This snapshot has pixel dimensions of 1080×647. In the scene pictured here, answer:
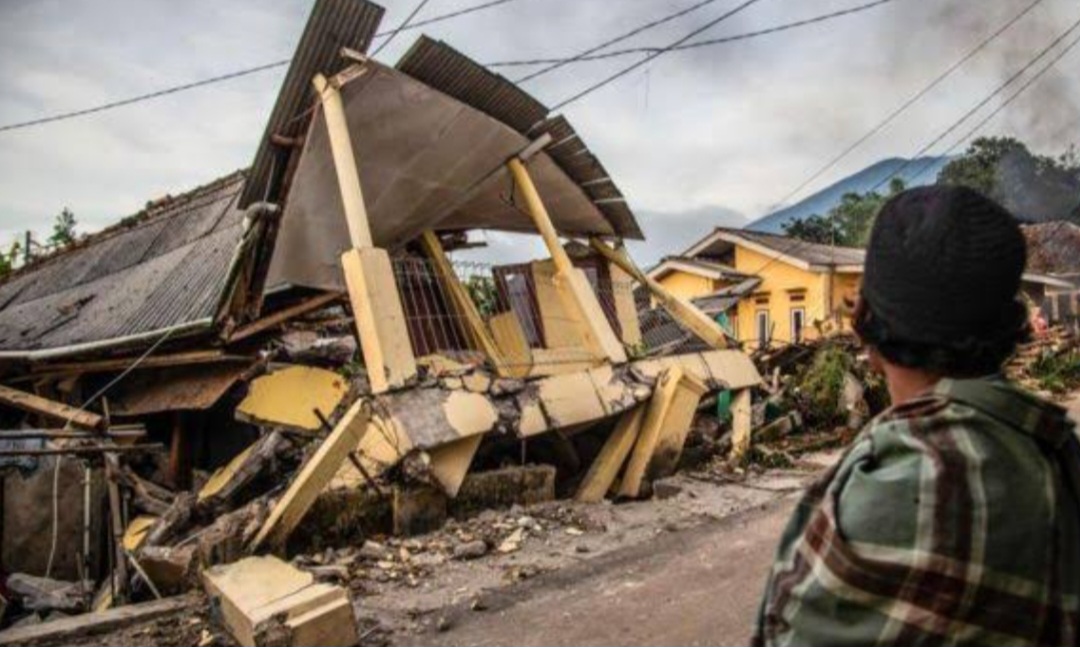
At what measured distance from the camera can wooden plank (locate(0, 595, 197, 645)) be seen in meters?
4.17

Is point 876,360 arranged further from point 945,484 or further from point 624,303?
point 624,303

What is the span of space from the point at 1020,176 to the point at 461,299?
39370mm

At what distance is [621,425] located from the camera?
26.0ft

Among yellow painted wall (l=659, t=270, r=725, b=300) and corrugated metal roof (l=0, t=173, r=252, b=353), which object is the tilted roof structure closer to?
corrugated metal roof (l=0, t=173, r=252, b=353)

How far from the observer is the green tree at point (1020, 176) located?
33281 mm

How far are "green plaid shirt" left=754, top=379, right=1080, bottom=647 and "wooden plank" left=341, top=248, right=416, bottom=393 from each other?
5.15 meters

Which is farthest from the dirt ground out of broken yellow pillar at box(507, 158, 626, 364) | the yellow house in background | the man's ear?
the yellow house in background

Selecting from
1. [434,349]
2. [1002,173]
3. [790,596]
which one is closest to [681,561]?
[790,596]

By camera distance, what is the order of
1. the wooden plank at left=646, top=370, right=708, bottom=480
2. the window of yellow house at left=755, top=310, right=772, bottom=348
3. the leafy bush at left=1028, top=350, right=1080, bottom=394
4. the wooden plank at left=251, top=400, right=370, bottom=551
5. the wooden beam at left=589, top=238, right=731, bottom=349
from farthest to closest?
1. the window of yellow house at left=755, top=310, right=772, bottom=348
2. the leafy bush at left=1028, top=350, right=1080, bottom=394
3. the wooden beam at left=589, top=238, right=731, bottom=349
4. the wooden plank at left=646, top=370, right=708, bottom=480
5. the wooden plank at left=251, top=400, right=370, bottom=551

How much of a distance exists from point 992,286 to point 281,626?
11.7 feet

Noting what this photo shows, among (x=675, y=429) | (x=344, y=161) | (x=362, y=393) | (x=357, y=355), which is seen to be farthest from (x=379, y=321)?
(x=675, y=429)

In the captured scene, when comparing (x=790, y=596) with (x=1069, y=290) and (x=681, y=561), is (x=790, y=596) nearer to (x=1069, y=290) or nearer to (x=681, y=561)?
(x=681, y=561)

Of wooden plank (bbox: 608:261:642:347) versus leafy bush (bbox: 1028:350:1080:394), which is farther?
leafy bush (bbox: 1028:350:1080:394)

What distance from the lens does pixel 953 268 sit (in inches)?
42.0
